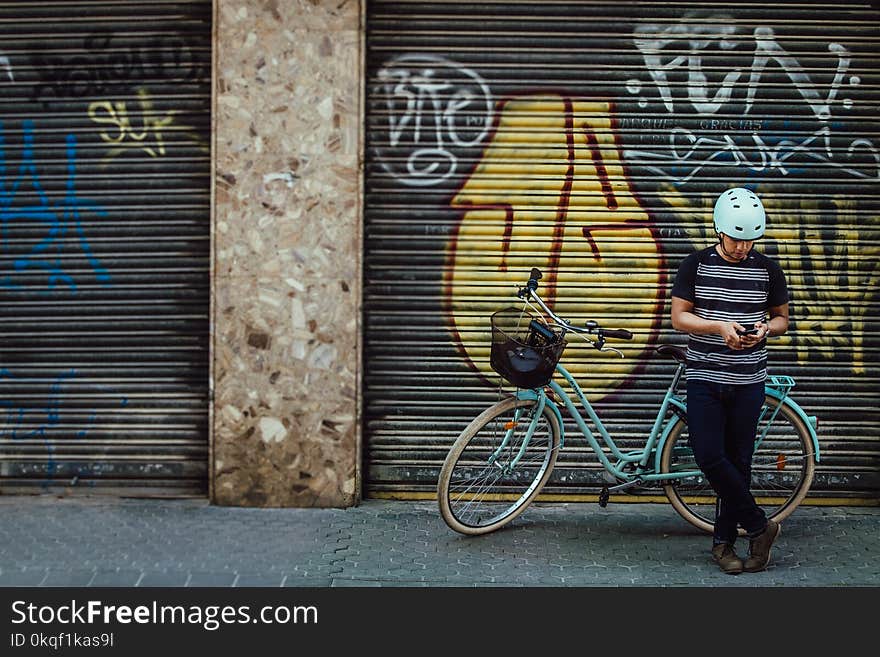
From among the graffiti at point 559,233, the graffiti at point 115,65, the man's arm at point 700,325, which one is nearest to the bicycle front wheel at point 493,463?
the graffiti at point 559,233

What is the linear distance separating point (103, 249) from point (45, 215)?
1.44ft

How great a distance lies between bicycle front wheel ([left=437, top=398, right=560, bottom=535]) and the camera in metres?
6.16

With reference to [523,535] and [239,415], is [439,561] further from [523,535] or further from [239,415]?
[239,415]

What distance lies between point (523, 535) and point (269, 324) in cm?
202

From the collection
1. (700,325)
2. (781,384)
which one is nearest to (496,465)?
(700,325)

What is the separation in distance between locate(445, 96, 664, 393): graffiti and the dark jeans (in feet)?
4.24

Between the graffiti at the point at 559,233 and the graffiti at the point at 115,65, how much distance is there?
193 cm

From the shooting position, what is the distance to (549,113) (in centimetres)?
710

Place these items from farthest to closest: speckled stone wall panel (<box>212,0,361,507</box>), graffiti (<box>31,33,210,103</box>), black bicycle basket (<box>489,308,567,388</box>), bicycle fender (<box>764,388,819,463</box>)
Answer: graffiti (<box>31,33,210,103</box>) → speckled stone wall panel (<box>212,0,361,507</box>) → bicycle fender (<box>764,388,819,463</box>) → black bicycle basket (<box>489,308,567,388</box>)

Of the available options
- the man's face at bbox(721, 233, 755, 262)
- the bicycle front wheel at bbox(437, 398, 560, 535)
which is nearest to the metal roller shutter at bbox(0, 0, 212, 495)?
the bicycle front wheel at bbox(437, 398, 560, 535)

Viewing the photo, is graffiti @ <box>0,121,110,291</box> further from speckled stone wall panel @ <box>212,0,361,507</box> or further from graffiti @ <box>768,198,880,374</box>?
graffiti @ <box>768,198,880,374</box>

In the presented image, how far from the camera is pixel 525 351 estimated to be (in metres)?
6.05

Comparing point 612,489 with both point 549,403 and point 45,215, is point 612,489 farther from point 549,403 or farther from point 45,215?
point 45,215

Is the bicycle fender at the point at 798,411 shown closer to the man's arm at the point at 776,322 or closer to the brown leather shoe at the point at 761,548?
the man's arm at the point at 776,322
